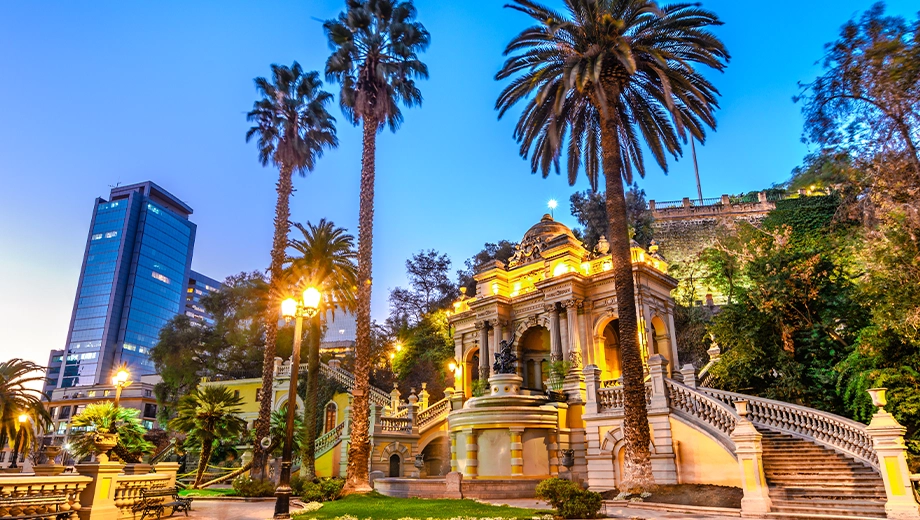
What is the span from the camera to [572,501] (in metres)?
12.4

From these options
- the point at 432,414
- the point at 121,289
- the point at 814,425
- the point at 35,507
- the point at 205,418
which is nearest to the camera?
the point at 35,507

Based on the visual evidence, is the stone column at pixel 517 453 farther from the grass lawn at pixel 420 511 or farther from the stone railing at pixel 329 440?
the stone railing at pixel 329 440

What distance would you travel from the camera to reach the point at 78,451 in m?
23.4

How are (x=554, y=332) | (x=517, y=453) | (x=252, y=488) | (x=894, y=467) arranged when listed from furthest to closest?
(x=554, y=332), (x=517, y=453), (x=252, y=488), (x=894, y=467)

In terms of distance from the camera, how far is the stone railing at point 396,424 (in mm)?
27844

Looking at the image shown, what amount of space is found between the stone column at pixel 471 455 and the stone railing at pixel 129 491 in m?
11.9

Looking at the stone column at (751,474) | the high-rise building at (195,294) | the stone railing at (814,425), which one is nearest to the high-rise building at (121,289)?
the high-rise building at (195,294)

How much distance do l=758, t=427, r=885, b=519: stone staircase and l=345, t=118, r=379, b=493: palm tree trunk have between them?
1322cm

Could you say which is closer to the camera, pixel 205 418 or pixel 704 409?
pixel 704 409

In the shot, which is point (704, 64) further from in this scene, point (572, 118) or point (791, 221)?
point (791, 221)

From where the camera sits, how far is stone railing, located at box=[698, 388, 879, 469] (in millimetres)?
14281

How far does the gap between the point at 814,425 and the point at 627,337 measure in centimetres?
551

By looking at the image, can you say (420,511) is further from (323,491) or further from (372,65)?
(372,65)

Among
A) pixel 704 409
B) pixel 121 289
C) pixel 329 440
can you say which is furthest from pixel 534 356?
pixel 121 289
